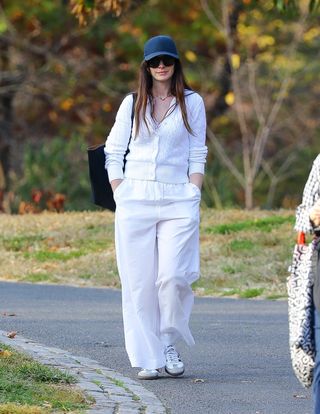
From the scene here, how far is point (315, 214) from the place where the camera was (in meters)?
5.99

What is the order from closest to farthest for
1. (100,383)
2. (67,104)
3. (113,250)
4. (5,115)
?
(100,383) < (113,250) < (5,115) < (67,104)

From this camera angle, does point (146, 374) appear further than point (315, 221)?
Yes

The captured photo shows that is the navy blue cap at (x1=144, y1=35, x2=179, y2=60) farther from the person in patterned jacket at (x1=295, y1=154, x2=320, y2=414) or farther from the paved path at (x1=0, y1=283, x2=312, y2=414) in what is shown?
the person in patterned jacket at (x1=295, y1=154, x2=320, y2=414)

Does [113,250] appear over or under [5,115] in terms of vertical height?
under

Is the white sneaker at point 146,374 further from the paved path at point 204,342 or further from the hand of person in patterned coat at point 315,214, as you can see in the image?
the hand of person in patterned coat at point 315,214

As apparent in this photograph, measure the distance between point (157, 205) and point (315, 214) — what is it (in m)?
2.20

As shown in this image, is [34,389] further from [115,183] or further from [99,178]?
[99,178]

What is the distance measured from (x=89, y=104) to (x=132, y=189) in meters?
24.8

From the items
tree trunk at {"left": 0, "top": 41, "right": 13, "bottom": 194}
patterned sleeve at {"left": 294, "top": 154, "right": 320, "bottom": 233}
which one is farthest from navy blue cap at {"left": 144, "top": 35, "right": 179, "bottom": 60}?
tree trunk at {"left": 0, "top": 41, "right": 13, "bottom": 194}

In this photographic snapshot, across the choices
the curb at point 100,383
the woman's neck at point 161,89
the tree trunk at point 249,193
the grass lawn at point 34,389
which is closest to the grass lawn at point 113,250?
the curb at point 100,383

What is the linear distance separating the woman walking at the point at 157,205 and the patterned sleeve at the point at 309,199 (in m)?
2.03

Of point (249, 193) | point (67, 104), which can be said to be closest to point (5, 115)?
point (67, 104)

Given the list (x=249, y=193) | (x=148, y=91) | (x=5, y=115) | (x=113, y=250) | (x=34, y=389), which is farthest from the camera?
(x=5, y=115)

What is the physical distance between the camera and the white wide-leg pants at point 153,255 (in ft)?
26.4
